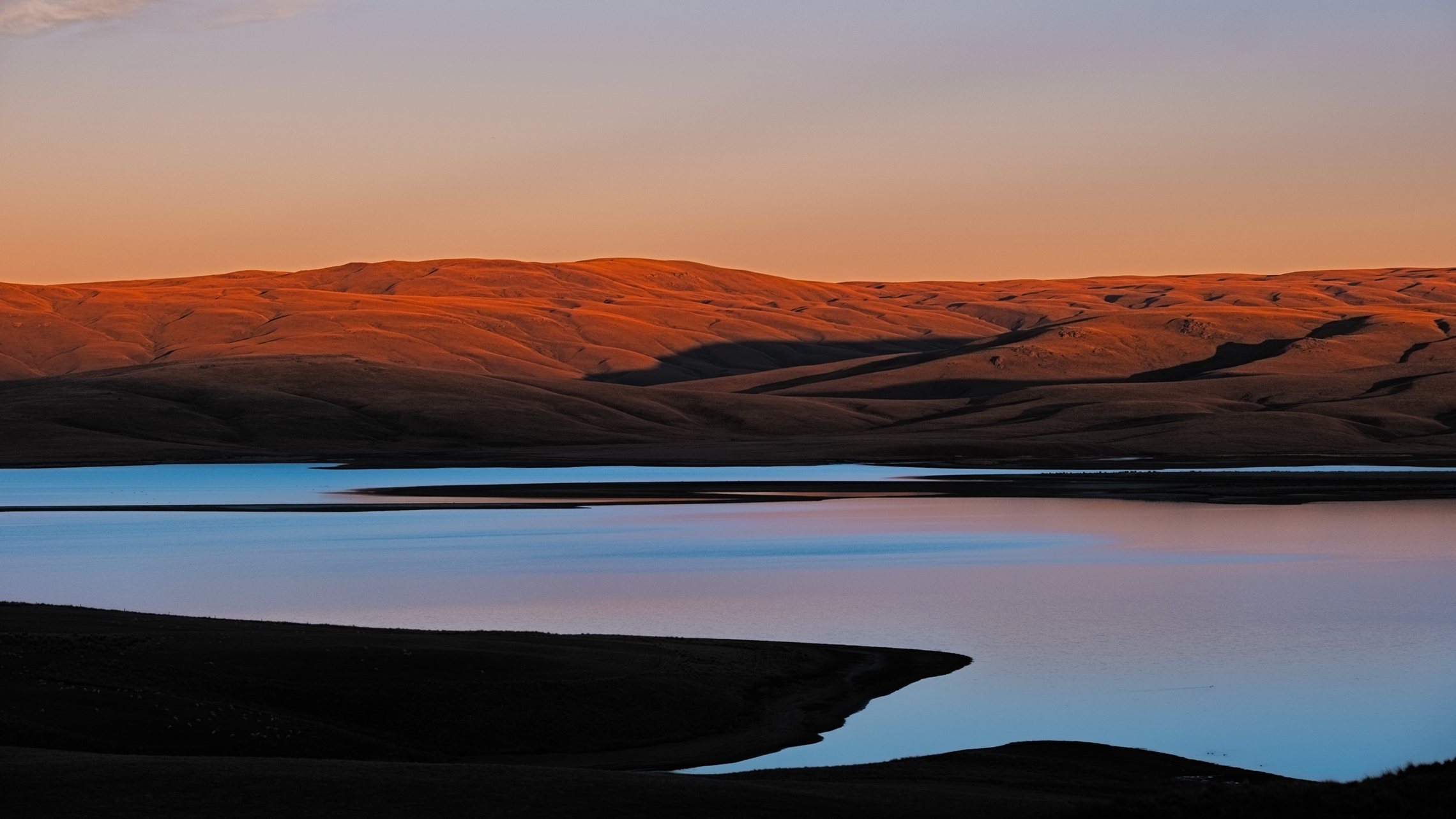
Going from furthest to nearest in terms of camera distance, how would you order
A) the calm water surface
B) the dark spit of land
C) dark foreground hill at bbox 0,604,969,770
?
the calm water surface
dark foreground hill at bbox 0,604,969,770
the dark spit of land

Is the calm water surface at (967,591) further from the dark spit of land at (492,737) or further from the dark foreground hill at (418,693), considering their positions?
the dark spit of land at (492,737)

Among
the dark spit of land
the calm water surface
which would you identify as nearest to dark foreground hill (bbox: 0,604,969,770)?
the dark spit of land

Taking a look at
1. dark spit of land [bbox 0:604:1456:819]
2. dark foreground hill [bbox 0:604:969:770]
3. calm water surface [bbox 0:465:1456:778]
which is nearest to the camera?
dark spit of land [bbox 0:604:1456:819]

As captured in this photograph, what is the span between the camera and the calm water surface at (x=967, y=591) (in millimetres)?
32594

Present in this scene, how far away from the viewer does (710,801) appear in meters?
21.8

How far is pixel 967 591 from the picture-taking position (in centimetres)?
5406

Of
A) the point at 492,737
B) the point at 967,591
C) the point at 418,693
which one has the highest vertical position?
the point at 967,591

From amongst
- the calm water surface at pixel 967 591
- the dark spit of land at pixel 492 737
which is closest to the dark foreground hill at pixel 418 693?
the dark spit of land at pixel 492 737

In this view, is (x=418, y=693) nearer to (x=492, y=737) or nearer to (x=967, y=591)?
(x=492, y=737)

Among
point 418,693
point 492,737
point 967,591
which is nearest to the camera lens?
point 492,737

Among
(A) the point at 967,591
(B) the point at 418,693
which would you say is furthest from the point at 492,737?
(A) the point at 967,591

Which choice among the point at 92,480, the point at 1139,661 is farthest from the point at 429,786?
the point at 92,480

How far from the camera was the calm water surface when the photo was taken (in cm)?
3259

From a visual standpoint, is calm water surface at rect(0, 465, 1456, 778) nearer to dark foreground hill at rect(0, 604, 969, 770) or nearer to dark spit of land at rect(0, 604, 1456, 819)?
dark foreground hill at rect(0, 604, 969, 770)
